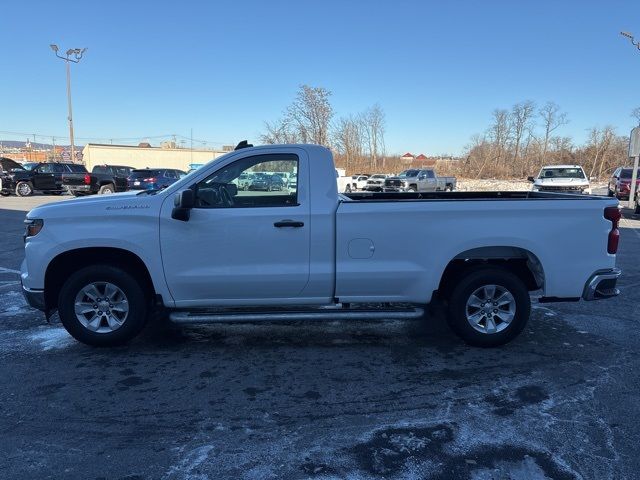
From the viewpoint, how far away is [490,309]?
496 centimetres

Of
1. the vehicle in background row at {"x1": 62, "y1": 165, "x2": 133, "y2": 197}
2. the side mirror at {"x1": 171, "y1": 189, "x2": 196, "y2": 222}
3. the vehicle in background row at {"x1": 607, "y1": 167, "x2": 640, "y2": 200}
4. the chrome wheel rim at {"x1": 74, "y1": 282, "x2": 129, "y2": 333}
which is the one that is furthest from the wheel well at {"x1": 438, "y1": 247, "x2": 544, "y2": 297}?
the vehicle in background row at {"x1": 62, "y1": 165, "x2": 133, "y2": 197}

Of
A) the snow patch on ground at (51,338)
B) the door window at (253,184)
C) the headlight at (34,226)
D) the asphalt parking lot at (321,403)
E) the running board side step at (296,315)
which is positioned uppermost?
the door window at (253,184)

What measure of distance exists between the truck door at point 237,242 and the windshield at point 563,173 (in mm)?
20655

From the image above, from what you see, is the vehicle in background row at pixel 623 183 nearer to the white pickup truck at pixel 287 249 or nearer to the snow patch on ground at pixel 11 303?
the white pickup truck at pixel 287 249

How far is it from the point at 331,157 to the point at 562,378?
2909 mm

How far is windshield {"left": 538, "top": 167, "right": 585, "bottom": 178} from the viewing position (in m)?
22.0

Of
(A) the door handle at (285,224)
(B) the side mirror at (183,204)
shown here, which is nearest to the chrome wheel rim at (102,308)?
(B) the side mirror at (183,204)

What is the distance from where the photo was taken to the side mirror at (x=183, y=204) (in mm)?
4383

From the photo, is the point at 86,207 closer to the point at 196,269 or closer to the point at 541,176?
the point at 196,269

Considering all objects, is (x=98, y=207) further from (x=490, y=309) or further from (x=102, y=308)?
(x=490, y=309)

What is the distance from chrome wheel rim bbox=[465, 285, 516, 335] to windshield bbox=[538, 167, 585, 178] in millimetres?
19558

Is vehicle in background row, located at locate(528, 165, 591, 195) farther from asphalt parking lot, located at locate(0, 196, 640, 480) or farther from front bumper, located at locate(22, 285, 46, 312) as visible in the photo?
front bumper, located at locate(22, 285, 46, 312)

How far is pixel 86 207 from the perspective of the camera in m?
4.65

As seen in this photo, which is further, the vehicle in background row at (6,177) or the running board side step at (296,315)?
the vehicle in background row at (6,177)
